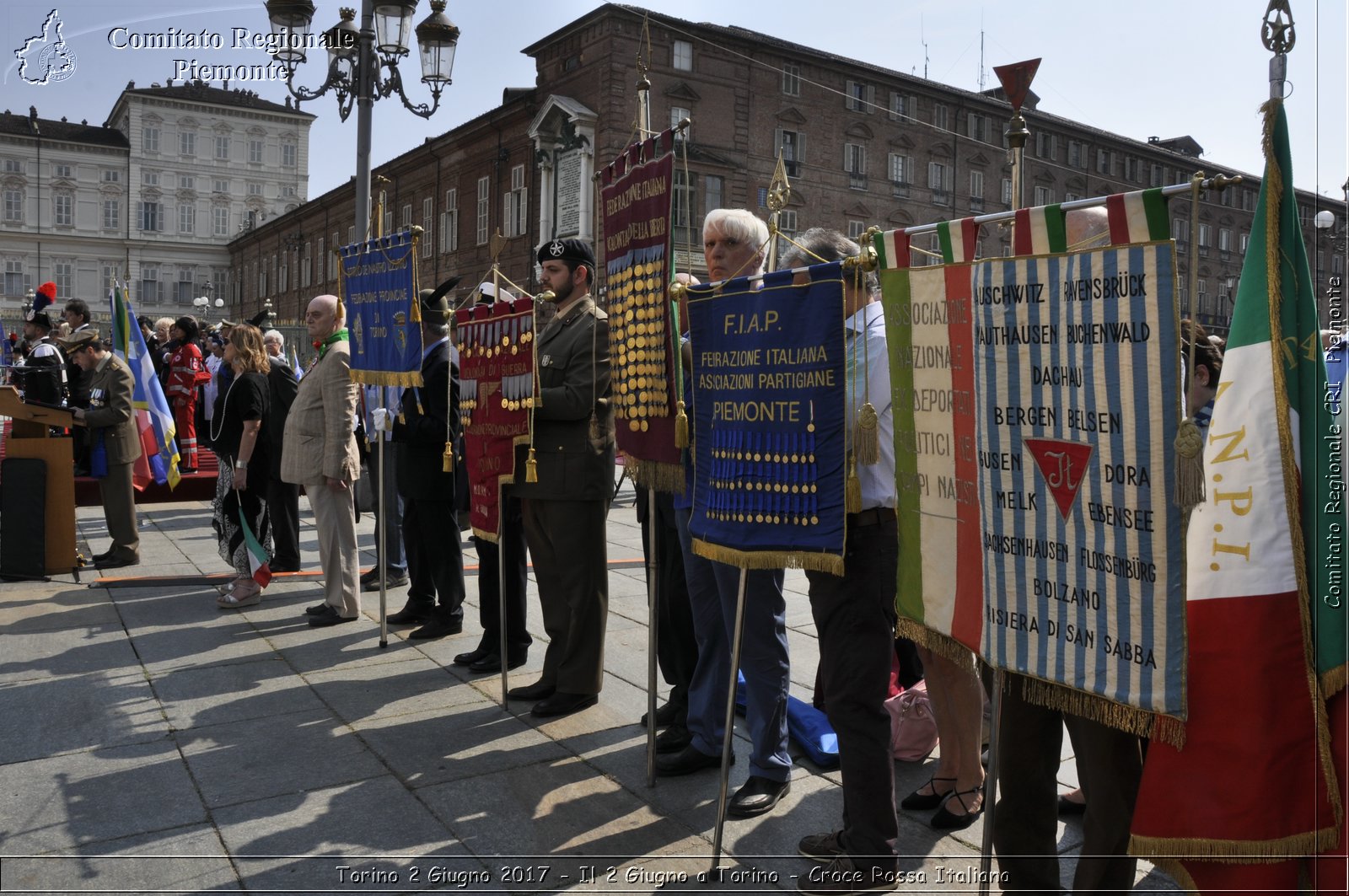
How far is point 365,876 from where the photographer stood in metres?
3.43

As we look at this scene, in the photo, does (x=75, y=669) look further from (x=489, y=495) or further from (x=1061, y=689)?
(x=1061, y=689)

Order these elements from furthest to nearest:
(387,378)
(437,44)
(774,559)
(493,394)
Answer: (437,44) < (387,378) < (493,394) < (774,559)

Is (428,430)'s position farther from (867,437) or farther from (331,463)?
(867,437)

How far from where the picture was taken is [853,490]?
3.23 meters

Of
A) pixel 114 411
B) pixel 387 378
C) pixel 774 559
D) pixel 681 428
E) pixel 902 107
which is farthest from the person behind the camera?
pixel 902 107

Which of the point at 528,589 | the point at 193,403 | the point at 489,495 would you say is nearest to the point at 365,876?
the point at 489,495

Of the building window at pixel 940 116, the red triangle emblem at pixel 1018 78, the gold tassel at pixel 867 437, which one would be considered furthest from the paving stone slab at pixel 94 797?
the building window at pixel 940 116

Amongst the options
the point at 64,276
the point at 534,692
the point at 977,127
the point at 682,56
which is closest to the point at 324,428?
the point at 534,692

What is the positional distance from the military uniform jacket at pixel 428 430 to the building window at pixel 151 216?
4793cm

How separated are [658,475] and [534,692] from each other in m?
1.64

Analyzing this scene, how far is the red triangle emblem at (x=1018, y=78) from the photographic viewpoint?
333cm

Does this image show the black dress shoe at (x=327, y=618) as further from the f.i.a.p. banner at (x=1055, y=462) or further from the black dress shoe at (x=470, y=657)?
the f.i.a.p. banner at (x=1055, y=462)

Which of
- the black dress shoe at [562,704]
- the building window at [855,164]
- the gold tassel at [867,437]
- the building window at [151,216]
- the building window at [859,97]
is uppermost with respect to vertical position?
the building window at [859,97]

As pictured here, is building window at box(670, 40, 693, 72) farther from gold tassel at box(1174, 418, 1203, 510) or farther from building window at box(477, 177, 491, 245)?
gold tassel at box(1174, 418, 1203, 510)
